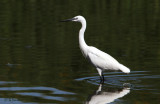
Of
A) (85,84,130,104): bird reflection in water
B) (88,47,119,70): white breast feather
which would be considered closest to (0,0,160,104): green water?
(85,84,130,104): bird reflection in water

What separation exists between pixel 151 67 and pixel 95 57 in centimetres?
185

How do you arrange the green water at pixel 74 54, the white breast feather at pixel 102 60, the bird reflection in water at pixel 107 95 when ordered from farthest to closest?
the white breast feather at pixel 102 60, the green water at pixel 74 54, the bird reflection in water at pixel 107 95

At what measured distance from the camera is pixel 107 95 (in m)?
10.0

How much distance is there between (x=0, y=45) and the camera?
16.8 metres

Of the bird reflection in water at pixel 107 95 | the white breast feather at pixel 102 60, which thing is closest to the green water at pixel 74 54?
the bird reflection in water at pixel 107 95

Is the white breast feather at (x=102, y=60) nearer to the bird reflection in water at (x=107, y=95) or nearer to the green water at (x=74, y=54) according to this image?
the green water at (x=74, y=54)

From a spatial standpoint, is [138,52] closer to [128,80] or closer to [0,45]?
[128,80]

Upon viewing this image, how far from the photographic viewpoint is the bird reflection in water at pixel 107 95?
9397 mm

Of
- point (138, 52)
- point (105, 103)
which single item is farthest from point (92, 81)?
point (138, 52)

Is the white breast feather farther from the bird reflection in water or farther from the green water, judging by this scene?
the bird reflection in water

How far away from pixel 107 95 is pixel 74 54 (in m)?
5.22

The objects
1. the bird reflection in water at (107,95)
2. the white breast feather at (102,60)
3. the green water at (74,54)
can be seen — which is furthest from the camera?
the white breast feather at (102,60)

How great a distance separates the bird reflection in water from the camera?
9397 millimetres

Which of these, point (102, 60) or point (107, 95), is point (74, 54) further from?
point (107, 95)
